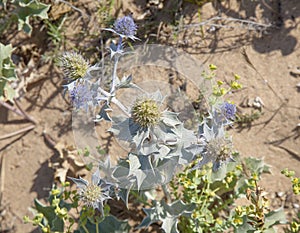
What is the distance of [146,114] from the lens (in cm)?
201

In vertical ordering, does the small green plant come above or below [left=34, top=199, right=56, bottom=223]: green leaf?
above

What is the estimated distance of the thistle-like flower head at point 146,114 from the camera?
202 cm

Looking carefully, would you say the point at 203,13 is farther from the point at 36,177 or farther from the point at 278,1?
the point at 36,177

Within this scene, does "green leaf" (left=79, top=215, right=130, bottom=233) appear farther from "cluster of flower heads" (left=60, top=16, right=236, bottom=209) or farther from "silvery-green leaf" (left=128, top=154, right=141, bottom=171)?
"silvery-green leaf" (left=128, top=154, right=141, bottom=171)

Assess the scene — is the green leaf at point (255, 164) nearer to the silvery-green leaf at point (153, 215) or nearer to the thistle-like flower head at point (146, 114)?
the silvery-green leaf at point (153, 215)

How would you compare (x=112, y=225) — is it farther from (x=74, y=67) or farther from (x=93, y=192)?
(x=74, y=67)

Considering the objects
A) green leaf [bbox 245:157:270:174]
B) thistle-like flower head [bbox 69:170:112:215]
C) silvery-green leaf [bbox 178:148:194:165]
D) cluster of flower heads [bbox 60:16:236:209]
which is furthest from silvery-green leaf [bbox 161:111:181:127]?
green leaf [bbox 245:157:270:174]

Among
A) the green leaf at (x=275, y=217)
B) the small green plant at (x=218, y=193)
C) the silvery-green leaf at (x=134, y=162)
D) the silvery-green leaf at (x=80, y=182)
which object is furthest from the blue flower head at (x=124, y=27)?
the green leaf at (x=275, y=217)

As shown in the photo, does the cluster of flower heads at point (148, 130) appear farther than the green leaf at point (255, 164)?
No

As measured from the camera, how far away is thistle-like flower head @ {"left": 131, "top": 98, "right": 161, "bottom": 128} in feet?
6.62

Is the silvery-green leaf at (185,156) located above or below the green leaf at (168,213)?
above

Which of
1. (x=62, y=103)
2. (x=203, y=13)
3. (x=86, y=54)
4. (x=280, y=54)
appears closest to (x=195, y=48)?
(x=203, y=13)

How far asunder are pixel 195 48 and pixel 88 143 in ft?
3.41

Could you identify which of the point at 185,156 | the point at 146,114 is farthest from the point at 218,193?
the point at 146,114
